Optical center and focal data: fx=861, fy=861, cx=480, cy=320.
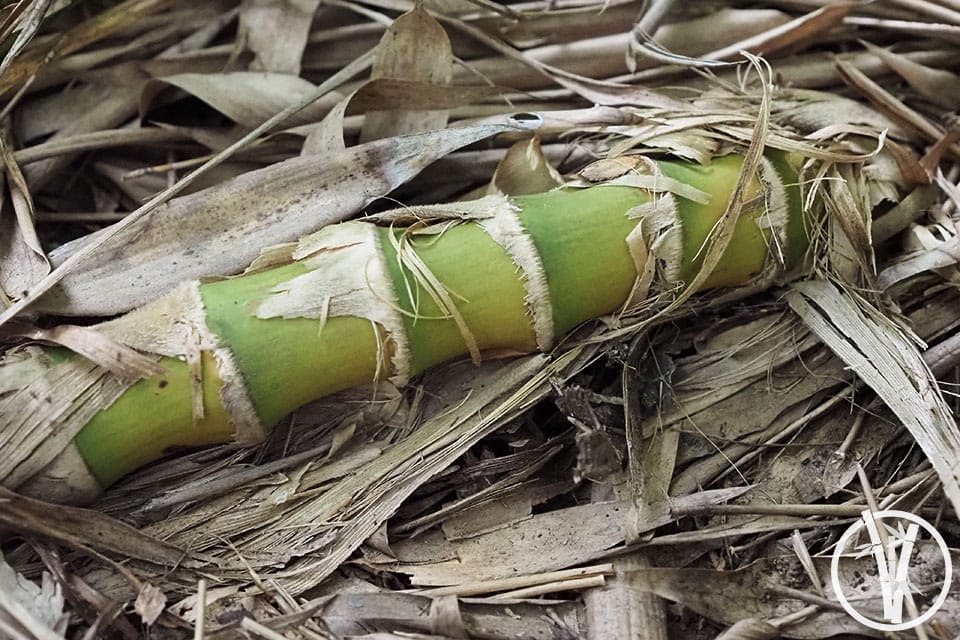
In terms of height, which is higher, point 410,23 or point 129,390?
→ point 410,23

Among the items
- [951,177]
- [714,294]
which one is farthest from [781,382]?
[951,177]

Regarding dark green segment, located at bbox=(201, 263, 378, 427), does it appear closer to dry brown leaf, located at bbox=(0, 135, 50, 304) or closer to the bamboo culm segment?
the bamboo culm segment

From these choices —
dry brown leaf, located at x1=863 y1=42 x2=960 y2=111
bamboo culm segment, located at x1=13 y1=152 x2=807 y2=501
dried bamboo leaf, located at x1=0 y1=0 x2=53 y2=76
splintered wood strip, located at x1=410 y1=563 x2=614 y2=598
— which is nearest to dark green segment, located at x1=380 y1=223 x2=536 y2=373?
bamboo culm segment, located at x1=13 y1=152 x2=807 y2=501

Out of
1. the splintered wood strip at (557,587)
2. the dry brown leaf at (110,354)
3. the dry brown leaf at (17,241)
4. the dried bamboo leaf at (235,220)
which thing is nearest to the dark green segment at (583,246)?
the dried bamboo leaf at (235,220)

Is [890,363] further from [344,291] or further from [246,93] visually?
[246,93]

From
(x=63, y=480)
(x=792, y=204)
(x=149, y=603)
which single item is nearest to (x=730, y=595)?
(x=792, y=204)

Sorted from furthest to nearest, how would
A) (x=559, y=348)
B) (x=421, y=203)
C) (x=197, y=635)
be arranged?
(x=421, y=203) < (x=559, y=348) < (x=197, y=635)

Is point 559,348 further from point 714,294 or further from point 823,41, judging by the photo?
point 823,41
